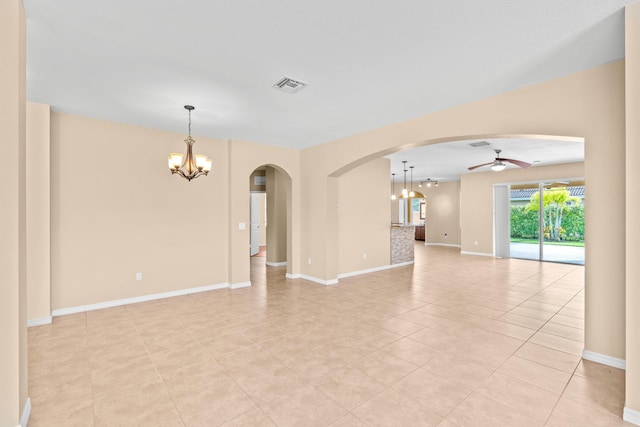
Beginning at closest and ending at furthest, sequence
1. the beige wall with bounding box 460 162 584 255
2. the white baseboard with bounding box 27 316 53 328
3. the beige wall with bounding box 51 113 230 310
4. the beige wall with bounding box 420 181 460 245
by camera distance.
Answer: the white baseboard with bounding box 27 316 53 328 < the beige wall with bounding box 51 113 230 310 < the beige wall with bounding box 460 162 584 255 < the beige wall with bounding box 420 181 460 245

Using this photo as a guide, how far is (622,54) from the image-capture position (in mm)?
2578

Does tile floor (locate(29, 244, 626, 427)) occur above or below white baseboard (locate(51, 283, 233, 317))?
below

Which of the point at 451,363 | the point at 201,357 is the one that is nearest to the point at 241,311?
the point at 201,357

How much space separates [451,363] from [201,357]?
2431 mm

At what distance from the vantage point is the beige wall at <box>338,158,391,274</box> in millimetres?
6625

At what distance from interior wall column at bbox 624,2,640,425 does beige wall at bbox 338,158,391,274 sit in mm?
4783

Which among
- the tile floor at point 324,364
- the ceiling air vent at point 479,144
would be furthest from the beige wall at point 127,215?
the ceiling air vent at point 479,144

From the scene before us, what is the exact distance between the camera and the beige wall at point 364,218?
6.62 meters

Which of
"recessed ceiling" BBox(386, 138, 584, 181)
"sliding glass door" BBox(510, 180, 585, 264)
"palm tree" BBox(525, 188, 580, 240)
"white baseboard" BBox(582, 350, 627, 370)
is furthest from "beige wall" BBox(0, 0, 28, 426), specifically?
"palm tree" BBox(525, 188, 580, 240)

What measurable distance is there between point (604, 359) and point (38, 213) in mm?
6497

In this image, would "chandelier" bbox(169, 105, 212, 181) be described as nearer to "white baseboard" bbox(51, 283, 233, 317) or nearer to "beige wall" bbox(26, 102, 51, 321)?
"beige wall" bbox(26, 102, 51, 321)

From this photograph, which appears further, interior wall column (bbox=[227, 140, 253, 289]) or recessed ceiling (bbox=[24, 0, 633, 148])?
interior wall column (bbox=[227, 140, 253, 289])

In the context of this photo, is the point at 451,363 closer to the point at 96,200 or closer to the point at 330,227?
the point at 330,227

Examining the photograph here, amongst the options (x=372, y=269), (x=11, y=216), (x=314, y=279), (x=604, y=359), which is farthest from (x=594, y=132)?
(x=372, y=269)
